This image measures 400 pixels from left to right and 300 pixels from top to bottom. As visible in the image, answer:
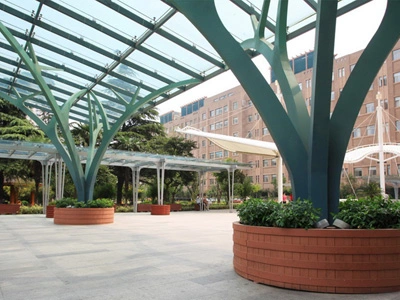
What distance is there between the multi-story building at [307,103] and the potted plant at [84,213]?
1648 cm

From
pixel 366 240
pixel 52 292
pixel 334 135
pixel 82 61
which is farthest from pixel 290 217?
pixel 82 61

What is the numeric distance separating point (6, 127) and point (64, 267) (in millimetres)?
23467

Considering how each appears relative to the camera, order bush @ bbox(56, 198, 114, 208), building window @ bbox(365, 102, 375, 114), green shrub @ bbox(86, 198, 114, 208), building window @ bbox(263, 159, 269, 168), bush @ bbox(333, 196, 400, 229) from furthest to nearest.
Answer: building window @ bbox(263, 159, 269, 168) < building window @ bbox(365, 102, 375, 114) < green shrub @ bbox(86, 198, 114, 208) < bush @ bbox(56, 198, 114, 208) < bush @ bbox(333, 196, 400, 229)

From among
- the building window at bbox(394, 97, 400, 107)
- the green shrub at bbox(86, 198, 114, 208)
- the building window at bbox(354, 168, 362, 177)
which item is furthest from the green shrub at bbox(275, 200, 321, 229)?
the building window at bbox(354, 168, 362, 177)

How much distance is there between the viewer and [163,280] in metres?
5.18

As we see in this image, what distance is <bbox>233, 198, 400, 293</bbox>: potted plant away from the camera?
4.56 m

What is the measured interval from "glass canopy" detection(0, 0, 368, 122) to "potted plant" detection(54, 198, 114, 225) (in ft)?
19.3

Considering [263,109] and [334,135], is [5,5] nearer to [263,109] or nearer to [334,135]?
[263,109]

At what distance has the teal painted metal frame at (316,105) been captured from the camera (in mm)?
5441

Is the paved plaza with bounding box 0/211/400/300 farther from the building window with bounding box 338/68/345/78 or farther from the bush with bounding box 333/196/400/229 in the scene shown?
the building window with bounding box 338/68/345/78

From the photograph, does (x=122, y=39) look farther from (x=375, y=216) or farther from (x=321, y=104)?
(x=375, y=216)

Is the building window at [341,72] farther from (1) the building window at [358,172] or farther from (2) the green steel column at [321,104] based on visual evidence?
(2) the green steel column at [321,104]

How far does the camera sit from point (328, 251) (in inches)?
182

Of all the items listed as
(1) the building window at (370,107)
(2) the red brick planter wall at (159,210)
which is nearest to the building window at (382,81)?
(1) the building window at (370,107)
